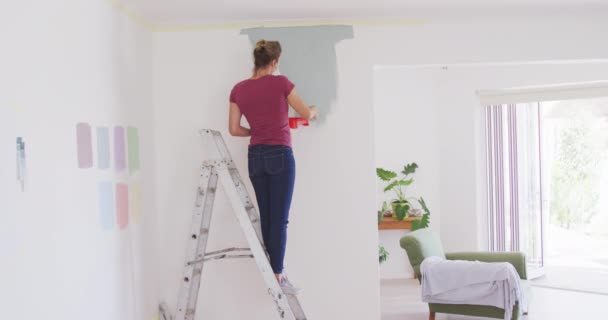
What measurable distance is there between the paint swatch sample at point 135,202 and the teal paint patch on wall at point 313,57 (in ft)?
3.60

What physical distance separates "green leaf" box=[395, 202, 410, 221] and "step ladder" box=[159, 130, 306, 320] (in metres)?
2.76

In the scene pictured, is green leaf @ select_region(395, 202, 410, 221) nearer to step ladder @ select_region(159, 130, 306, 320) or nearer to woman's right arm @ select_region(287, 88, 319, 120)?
step ladder @ select_region(159, 130, 306, 320)

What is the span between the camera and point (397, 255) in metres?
5.97

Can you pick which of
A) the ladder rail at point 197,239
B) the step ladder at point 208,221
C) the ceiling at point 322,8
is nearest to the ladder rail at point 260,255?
the step ladder at point 208,221

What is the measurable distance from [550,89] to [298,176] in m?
3.11

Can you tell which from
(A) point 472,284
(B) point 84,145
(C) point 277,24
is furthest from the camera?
(A) point 472,284

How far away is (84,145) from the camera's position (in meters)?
2.52

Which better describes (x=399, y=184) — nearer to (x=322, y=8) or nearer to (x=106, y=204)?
(x=322, y=8)

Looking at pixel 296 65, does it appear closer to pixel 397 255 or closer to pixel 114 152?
pixel 114 152

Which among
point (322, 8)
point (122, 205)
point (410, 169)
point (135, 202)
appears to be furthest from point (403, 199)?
point (122, 205)

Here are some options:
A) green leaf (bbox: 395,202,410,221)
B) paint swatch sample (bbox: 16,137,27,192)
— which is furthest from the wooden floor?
paint swatch sample (bbox: 16,137,27,192)

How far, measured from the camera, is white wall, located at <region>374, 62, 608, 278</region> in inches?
225

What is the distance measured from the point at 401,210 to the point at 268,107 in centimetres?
310

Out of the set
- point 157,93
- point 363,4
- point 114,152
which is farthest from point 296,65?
point 114,152
